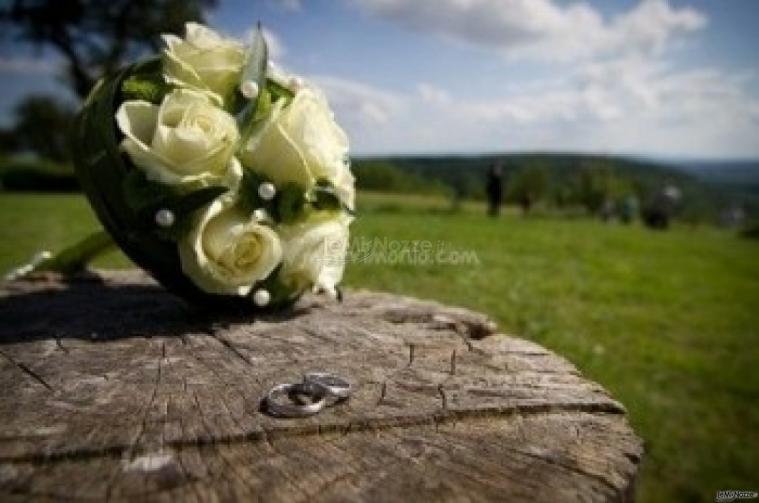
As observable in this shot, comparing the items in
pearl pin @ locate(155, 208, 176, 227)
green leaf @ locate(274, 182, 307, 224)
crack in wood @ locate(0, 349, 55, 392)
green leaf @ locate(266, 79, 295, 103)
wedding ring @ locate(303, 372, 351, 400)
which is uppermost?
green leaf @ locate(266, 79, 295, 103)

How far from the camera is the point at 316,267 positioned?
7.11 feet

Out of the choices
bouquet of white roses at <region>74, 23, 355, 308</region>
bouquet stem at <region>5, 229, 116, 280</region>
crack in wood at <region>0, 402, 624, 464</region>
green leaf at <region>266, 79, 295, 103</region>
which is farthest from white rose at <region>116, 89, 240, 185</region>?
bouquet stem at <region>5, 229, 116, 280</region>

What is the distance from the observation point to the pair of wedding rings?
1.45 metres

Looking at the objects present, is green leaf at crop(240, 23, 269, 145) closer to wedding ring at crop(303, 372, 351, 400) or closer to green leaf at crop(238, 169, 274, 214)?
green leaf at crop(238, 169, 274, 214)

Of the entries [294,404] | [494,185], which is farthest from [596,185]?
[294,404]

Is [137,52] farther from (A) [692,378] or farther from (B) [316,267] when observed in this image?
(B) [316,267]

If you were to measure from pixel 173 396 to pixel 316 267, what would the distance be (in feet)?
2.35

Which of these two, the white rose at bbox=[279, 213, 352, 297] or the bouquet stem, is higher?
the white rose at bbox=[279, 213, 352, 297]

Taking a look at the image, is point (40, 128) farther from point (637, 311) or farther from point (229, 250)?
point (229, 250)

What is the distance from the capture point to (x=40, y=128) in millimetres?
63000

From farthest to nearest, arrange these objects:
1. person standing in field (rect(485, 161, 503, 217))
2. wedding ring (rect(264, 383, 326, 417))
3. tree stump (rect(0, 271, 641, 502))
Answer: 1. person standing in field (rect(485, 161, 503, 217))
2. wedding ring (rect(264, 383, 326, 417))
3. tree stump (rect(0, 271, 641, 502))

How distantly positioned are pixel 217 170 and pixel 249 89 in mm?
260

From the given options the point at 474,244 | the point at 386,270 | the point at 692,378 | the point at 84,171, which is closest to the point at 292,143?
the point at 84,171

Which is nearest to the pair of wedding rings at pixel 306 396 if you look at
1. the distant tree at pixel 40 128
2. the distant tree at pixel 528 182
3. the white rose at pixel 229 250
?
the white rose at pixel 229 250
